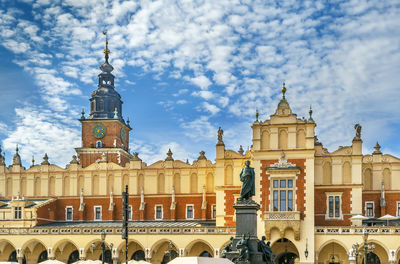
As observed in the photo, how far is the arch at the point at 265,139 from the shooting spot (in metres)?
56.5

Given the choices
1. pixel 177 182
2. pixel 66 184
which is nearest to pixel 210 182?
pixel 177 182

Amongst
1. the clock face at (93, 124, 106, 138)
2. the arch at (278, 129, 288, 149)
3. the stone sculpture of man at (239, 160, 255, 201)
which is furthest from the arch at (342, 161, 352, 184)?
the clock face at (93, 124, 106, 138)

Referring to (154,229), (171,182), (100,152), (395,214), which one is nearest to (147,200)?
(171,182)

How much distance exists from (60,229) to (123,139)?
26.5 meters

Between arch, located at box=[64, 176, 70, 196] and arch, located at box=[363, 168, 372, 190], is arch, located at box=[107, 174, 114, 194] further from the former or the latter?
arch, located at box=[363, 168, 372, 190]

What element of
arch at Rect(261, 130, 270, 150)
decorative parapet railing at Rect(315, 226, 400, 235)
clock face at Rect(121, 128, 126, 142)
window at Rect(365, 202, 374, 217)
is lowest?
decorative parapet railing at Rect(315, 226, 400, 235)

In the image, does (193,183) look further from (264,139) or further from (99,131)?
(99,131)

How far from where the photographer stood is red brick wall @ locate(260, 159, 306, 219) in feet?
179

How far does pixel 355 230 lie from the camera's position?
5294 centimetres

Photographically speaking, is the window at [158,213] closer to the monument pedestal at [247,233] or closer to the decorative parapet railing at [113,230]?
the decorative parapet railing at [113,230]

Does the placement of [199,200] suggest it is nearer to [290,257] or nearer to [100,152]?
[290,257]

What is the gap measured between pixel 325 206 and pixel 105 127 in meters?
34.9

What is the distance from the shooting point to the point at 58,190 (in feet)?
228

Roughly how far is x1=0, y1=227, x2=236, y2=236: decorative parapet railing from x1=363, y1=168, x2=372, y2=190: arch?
14.0 metres
